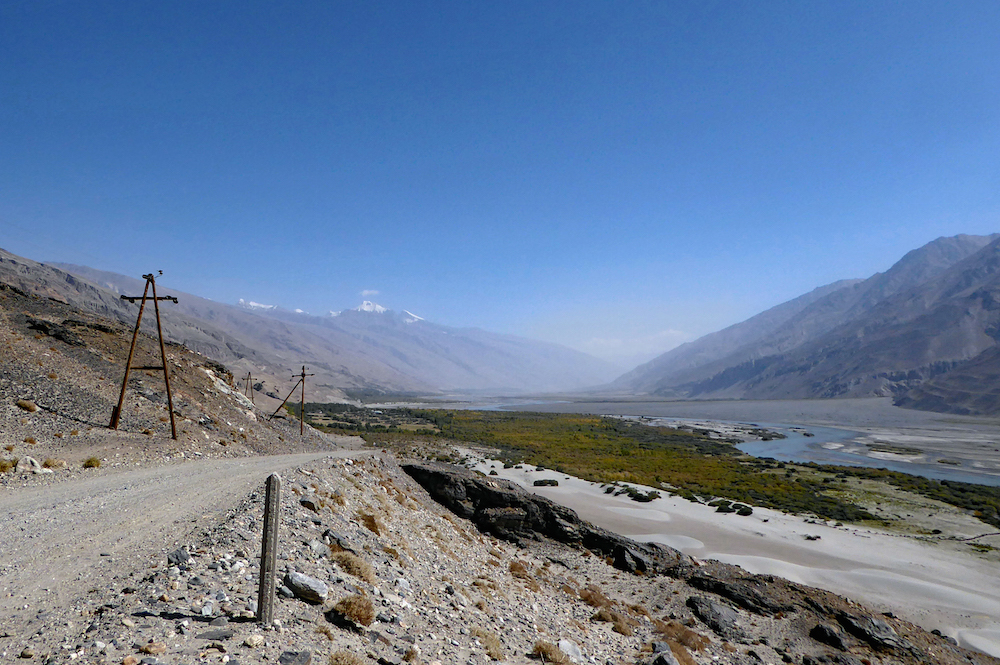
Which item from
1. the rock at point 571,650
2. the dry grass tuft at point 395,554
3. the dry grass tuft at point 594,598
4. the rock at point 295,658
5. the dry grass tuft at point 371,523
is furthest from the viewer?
the dry grass tuft at point 594,598

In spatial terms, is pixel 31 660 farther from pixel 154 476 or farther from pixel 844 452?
pixel 844 452

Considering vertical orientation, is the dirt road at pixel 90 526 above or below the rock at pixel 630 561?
above

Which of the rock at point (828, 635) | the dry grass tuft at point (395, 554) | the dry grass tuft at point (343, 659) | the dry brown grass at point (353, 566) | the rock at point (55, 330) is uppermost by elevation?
the rock at point (55, 330)

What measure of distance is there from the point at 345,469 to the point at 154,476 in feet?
22.4

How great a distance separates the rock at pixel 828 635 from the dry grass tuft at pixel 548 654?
1186cm

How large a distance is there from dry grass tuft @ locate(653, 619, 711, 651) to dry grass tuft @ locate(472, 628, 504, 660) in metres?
8.08

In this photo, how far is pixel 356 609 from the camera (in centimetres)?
857

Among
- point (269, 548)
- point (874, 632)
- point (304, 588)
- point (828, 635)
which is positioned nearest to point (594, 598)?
point (828, 635)

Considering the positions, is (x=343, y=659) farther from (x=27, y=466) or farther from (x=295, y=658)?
(x=27, y=466)

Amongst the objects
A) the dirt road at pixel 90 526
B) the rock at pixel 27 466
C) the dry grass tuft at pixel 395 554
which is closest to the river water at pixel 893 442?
the dry grass tuft at pixel 395 554

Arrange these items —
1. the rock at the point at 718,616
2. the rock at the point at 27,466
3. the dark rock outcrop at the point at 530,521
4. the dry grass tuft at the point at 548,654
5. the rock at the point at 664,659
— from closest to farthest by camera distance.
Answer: the dry grass tuft at the point at 548,654
the rock at the point at 664,659
the rock at the point at 27,466
the rock at the point at 718,616
the dark rock outcrop at the point at 530,521

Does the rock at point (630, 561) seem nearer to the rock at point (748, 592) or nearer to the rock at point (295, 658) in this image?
the rock at point (748, 592)

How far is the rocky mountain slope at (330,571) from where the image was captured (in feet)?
23.1

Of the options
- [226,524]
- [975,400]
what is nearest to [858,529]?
[226,524]
